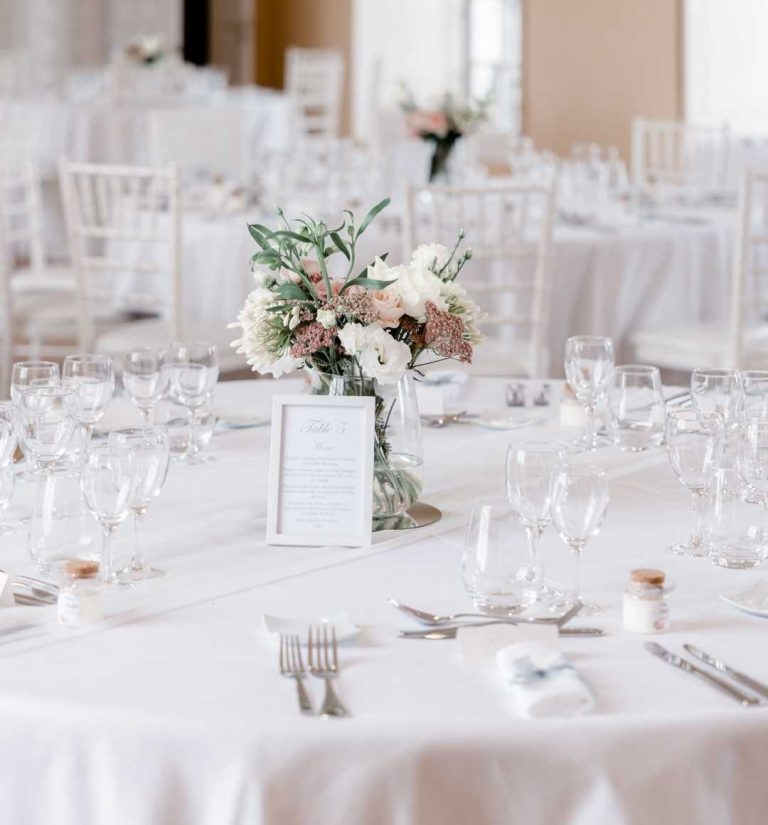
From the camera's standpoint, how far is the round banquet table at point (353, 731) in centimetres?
127

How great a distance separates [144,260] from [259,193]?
1.79ft

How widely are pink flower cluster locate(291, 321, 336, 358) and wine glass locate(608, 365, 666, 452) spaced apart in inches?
27.4

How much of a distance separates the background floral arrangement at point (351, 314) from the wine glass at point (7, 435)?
34cm

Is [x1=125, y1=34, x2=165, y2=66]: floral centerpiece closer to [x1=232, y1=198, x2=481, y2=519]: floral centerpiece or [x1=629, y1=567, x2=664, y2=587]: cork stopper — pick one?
[x1=232, y1=198, x2=481, y2=519]: floral centerpiece

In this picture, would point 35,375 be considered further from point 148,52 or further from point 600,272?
point 148,52

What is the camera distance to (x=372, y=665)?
4.71 feet

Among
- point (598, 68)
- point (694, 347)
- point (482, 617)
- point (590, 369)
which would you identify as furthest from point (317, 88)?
point (482, 617)

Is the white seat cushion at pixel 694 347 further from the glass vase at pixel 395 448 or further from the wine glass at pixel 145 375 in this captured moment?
the glass vase at pixel 395 448

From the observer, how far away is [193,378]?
2324 mm

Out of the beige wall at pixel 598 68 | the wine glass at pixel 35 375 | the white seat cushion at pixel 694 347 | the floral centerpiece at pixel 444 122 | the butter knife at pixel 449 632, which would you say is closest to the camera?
the butter knife at pixel 449 632

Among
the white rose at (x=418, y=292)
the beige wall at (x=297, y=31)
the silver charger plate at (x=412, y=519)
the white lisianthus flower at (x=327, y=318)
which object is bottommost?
the silver charger plate at (x=412, y=519)

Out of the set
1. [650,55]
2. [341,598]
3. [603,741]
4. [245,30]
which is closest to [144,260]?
[341,598]

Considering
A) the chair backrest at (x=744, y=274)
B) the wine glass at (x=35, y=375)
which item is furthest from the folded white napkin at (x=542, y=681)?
the chair backrest at (x=744, y=274)

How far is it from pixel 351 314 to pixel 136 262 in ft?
10.7
